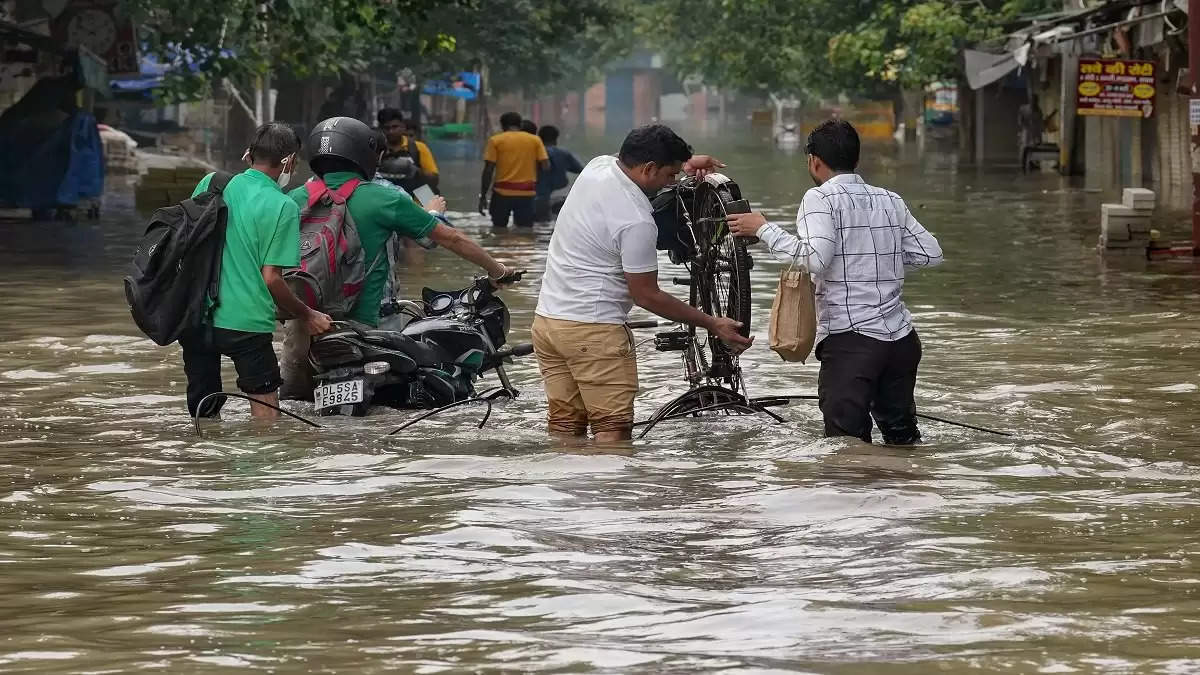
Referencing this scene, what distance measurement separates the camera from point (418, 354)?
1029cm

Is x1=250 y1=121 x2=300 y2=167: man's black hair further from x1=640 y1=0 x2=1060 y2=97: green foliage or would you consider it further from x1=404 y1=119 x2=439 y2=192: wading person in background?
x1=640 y1=0 x2=1060 y2=97: green foliage

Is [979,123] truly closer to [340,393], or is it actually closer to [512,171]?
[512,171]

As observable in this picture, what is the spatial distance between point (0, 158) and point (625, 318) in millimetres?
19356

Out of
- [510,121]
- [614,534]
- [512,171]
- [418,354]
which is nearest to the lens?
[614,534]

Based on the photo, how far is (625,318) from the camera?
29.2 ft

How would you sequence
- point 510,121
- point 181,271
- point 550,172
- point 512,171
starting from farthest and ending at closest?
point 550,172
point 512,171
point 510,121
point 181,271

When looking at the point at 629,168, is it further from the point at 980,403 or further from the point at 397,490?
the point at 980,403

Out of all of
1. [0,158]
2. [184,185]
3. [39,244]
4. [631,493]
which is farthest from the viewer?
[184,185]

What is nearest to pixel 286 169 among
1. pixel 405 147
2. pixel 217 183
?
pixel 217 183

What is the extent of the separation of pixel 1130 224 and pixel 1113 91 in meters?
7.50

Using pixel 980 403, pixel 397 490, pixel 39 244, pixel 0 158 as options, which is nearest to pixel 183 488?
pixel 397 490

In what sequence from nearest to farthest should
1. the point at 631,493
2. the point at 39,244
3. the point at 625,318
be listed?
the point at 631,493 → the point at 625,318 → the point at 39,244

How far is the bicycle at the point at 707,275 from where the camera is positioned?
29.8ft

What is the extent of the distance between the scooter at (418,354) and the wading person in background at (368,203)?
24 centimetres
